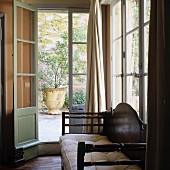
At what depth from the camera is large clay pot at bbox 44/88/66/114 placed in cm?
861

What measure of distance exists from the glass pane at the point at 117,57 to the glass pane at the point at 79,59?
665 mm

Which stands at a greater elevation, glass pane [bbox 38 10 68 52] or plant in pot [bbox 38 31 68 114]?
glass pane [bbox 38 10 68 52]

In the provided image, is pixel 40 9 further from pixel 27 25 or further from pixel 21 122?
pixel 21 122

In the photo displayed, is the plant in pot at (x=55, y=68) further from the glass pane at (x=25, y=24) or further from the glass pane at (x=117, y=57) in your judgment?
the glass pane at (x=117, y=57)

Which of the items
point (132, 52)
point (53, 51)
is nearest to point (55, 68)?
point (53, 51)

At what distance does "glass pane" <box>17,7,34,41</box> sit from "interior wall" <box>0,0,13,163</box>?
13cm

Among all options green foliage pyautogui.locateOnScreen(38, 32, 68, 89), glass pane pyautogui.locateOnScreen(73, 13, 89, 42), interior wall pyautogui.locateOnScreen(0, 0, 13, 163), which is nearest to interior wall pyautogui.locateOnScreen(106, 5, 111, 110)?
glass pane pyautogui.locateOnScreen(73, 13, 89, 42)

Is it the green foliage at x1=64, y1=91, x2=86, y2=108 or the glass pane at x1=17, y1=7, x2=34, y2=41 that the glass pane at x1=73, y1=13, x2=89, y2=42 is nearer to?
the glass pane at x1=17, y1=7, x2=34, y2=41

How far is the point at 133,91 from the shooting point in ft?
10.7

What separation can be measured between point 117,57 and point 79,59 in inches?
36.0

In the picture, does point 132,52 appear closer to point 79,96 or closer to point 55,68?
point 79,96

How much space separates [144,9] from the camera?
2.84m

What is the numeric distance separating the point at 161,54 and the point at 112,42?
9.78 ft

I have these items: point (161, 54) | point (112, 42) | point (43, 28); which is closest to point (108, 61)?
point (112, 42)
